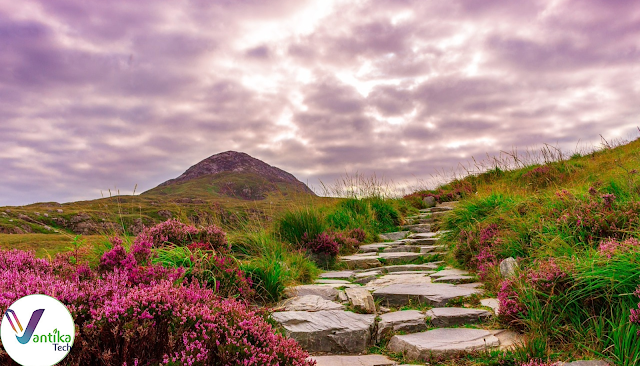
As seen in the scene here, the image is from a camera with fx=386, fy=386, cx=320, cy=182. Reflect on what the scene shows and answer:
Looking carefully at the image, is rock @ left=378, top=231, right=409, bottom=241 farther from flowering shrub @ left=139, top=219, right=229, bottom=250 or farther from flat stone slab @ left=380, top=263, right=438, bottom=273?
flowering shrub @ left=139, top=219, right=229, bottom=250

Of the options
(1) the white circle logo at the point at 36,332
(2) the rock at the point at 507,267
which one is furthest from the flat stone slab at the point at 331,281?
(1) the white circle logo at the point at 36,332

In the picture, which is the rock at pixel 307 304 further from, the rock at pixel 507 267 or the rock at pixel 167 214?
the rock at pixel 167 214

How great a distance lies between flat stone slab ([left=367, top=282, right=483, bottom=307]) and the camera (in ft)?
16.4

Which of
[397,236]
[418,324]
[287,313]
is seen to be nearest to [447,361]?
[418,324]

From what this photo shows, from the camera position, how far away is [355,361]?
360 cm

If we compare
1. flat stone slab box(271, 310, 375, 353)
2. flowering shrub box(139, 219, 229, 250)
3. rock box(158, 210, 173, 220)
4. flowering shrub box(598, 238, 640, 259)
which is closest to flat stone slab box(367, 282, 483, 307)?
flat stone slab box(271, 310, 375, 353)

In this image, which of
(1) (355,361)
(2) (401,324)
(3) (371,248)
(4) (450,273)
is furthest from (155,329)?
(3) (371,248)

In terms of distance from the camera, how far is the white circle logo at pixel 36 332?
193cm

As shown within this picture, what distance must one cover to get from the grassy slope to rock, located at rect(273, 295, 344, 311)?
6.67 ft

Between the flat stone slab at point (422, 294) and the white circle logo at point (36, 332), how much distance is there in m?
3.95

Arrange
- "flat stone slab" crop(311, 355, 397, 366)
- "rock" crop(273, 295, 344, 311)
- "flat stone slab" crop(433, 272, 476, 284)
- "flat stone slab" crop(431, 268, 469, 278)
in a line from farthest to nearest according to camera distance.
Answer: "flat stone slab" crop(431, 268, 469, 278)
"flat stone slab" crop(433, 272, 476, 284)
"rock" crop(273, 295, 344, 311)
"flat stone slab" crop(311, 355, 397, 366)

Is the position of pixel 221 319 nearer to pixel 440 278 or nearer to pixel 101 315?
pixel 101 315

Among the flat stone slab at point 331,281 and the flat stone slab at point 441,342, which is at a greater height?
the flat stone slab at point 331,281

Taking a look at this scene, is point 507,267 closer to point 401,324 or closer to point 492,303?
point 492,303
